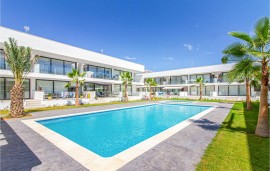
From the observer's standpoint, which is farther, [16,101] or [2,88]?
[2,88]

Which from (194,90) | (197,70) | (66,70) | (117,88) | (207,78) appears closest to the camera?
(66,70)

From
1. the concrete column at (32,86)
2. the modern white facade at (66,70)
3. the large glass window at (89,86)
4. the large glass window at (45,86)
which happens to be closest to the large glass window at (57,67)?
the modern white facade at (66,70)

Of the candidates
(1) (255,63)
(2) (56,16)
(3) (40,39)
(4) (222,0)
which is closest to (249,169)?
(1) (255,63)

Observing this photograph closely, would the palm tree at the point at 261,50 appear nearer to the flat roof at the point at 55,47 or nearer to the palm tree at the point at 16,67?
the palm tree at the point at 16,67

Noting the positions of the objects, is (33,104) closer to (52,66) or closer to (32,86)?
(32,86)

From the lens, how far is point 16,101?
1253 centimetres

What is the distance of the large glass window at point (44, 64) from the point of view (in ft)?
67.8

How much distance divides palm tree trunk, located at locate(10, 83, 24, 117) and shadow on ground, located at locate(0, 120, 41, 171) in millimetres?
6854

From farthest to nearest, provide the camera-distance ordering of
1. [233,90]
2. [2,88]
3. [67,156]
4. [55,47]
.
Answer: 1. [233,90]
2. [55,47]
3. [2,88]
4. [67,156]

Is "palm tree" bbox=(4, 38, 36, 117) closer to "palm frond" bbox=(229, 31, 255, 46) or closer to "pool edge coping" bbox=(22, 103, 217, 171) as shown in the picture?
"pool edge coping" bbox=(22, 103, 217, 171)

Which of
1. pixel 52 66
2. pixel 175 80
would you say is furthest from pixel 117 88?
pixel 175 80

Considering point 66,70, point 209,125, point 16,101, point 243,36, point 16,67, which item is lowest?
point 209,125

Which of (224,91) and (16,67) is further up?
(16,67)

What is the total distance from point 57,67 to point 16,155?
778 inches
